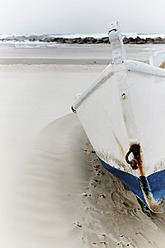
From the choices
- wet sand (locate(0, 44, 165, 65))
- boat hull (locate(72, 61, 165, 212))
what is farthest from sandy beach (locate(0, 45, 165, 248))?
wet sand (locate(0, 44, 165, 65))

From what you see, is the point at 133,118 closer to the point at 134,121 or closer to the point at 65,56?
the point at 134,121

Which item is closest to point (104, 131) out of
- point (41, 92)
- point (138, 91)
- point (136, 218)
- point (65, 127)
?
point (138, 91)

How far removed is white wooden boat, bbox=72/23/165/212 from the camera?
73.2 inches

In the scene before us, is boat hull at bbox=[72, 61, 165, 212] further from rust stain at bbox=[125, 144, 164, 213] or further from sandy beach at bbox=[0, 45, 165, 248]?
sandy beach at bbox=[0, 45, 165, 248]

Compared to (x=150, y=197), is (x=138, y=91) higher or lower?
higher

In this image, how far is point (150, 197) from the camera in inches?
86.2

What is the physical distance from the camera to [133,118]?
1.95 meters

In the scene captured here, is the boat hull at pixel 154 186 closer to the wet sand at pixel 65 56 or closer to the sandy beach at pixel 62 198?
the sandy beach at pixel 62 198

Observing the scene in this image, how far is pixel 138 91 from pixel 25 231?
1550mm

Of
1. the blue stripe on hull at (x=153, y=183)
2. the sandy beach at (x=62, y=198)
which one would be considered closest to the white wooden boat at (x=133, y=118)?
the blue stripe on hull at (x=153, y=183)

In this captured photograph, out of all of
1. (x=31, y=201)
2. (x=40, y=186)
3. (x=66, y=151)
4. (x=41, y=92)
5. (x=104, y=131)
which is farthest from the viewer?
(x=41, y=92)

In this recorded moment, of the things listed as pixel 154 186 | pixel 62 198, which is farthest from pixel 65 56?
pixel 154 186

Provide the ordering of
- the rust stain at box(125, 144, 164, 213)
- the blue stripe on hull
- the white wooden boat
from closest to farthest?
1. the white wooden boat
2. the rust stain at box(125, 144, 164, 213)
3. the blue stripe on hull

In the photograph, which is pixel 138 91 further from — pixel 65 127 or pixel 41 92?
pixel 41 92
